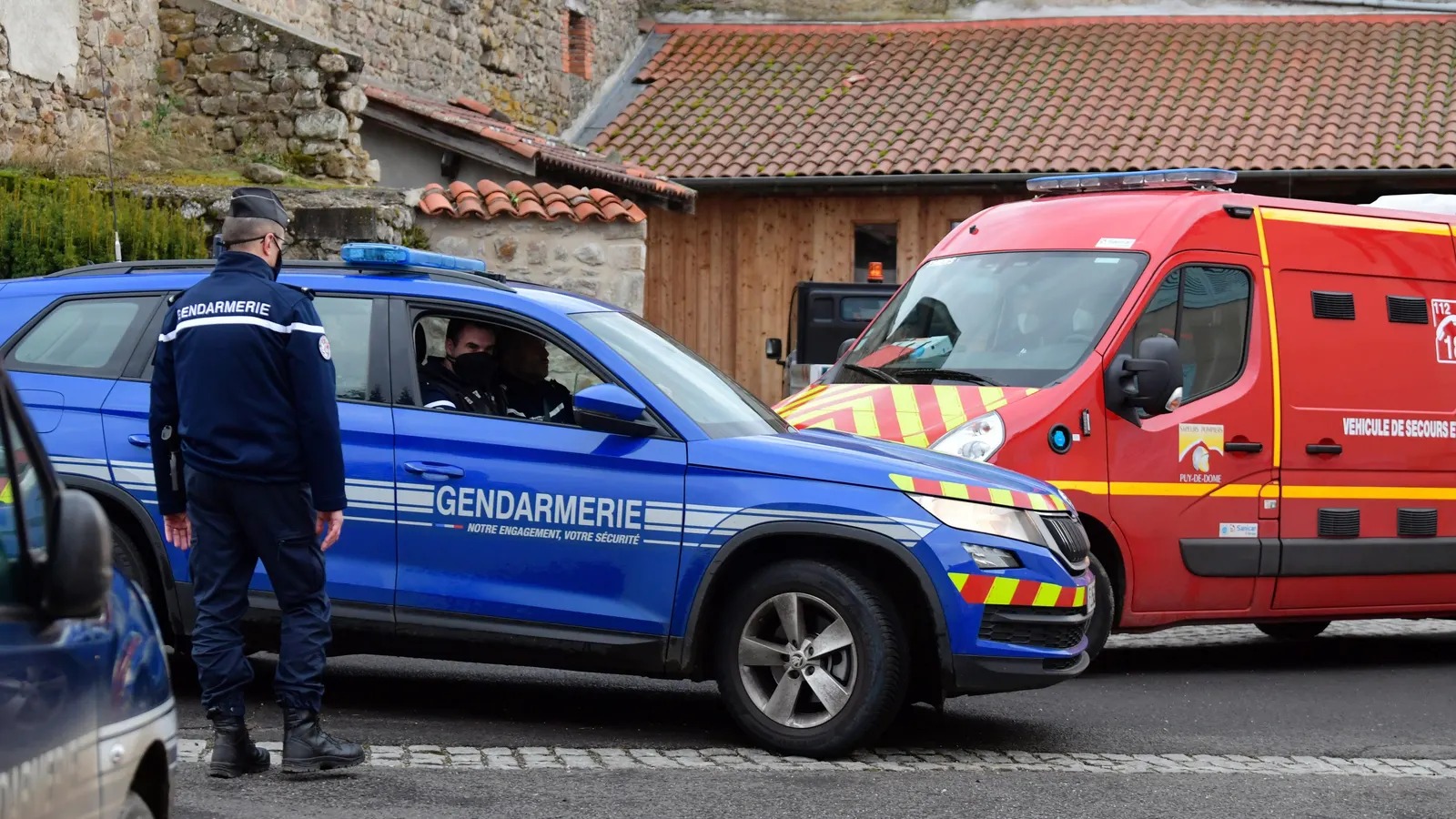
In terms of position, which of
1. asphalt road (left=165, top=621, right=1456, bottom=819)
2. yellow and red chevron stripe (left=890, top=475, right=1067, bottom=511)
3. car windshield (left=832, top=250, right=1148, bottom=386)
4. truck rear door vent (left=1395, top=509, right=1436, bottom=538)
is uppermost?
car windshield (left=832, top=250, right=1148, bottom=386)

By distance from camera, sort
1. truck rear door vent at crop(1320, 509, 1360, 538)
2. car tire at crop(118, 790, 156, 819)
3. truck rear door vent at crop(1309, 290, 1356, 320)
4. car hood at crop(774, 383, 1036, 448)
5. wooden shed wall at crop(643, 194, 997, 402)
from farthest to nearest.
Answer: wooden shed wall at crop(643, 194, 997, 402) < truck rear door vent at crop(1309, 290, 1356, 320) < truck rear door vent at crop(1320, 509, 1360, 538) < car hood at crop(774, 383, 1036, 448) < car tire at crop(118, 790, 156, 819)

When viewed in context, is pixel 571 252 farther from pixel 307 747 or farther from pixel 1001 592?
pixel 307 747

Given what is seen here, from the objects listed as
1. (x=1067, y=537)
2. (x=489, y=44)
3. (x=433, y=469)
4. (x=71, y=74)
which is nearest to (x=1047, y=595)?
(x=1067, y=537)

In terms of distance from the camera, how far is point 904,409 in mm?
8430

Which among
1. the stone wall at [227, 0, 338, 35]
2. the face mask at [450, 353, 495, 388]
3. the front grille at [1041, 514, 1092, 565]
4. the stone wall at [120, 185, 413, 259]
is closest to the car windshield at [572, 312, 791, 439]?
the face mask at [450, 353, 495, 388]

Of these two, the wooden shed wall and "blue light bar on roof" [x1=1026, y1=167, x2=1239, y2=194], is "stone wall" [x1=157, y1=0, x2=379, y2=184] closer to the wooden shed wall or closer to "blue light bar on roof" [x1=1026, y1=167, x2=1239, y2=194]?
"blue light bar on roof" [x1=1026, y1=167, x2=1239, y2=194]

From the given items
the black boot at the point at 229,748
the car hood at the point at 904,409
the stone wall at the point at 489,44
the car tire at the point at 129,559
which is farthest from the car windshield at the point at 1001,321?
the stone wall at the point at 489,44

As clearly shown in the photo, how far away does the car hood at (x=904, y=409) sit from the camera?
8.25 metres

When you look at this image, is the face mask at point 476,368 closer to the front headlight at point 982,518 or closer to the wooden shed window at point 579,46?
the front headlight at point 982,518

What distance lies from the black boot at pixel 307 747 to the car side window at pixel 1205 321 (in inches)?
180

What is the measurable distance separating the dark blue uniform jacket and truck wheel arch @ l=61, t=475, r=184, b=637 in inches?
41.3

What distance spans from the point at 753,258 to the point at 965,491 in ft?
53.5

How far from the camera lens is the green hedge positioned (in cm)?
1073

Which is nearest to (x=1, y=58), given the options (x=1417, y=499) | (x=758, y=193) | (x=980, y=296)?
(x=980, y=296)
